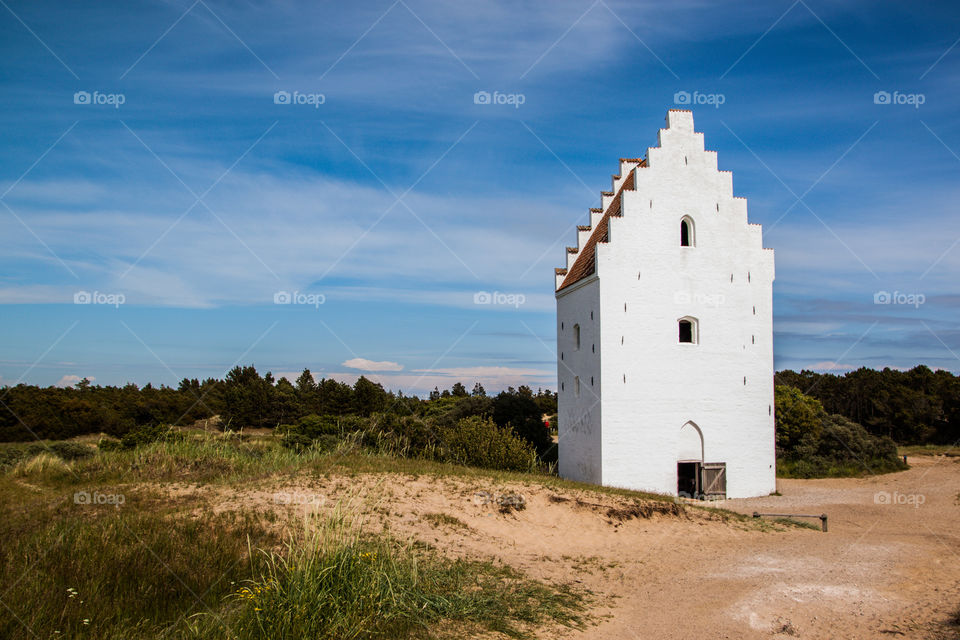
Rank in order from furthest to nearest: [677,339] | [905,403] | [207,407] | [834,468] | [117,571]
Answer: [207,407]
[905,403]
[834,468]
[677,339]
[117,571]

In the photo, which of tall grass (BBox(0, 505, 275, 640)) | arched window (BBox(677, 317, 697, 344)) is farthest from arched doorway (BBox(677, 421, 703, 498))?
tall grass (BBox(0, 505, 275, 640))

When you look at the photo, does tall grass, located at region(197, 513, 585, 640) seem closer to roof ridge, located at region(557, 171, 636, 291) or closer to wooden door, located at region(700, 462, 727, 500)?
wooden door, located at region(700, 462, 727, 500)

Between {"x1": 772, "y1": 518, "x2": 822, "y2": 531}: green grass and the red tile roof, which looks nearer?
{"x1": 772, "y1": 518, "x2": 822, "y2": 531}: green grass

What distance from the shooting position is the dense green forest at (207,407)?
36031mm

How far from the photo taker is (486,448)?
20.6m

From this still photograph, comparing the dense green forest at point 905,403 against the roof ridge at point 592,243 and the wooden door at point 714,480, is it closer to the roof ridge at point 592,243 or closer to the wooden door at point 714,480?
the wooden door at point 714,480

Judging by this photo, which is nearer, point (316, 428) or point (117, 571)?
point (117, 571)
